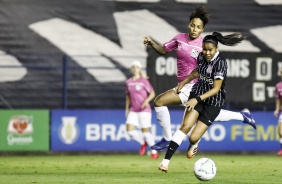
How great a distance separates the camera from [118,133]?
24.1 metres

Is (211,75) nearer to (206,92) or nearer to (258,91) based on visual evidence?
(206,92)

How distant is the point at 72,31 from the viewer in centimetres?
2853

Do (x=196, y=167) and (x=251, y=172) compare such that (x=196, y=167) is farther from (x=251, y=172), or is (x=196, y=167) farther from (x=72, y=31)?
(x=72, y=31)

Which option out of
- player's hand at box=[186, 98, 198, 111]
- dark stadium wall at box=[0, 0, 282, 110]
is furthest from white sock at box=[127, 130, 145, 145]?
player's hand at box=[186, 98, 198, 111]

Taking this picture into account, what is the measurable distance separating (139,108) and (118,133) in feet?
5.72

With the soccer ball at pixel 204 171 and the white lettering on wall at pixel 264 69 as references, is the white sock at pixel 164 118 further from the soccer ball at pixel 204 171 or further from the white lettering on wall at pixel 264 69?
the white lettering on wall at pixel 264 69

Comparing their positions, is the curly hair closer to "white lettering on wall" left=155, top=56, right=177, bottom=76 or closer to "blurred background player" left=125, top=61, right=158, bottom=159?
"blurred background player" left=125, top=61, right=158, bottom=159

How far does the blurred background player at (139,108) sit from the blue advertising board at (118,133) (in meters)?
1.29

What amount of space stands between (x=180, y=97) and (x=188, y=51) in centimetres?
82

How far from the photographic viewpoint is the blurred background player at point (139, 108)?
22375 mm

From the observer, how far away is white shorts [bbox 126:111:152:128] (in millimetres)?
22469

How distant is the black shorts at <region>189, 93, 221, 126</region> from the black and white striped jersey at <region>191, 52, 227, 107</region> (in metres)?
0.07

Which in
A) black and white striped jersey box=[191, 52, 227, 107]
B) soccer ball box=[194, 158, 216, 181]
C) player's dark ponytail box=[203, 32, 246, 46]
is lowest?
soccer ball box=[194, 158, 216, 181]

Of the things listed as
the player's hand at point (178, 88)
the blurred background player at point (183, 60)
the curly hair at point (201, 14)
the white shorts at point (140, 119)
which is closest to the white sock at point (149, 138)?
the white shorts at point (140, 119)
